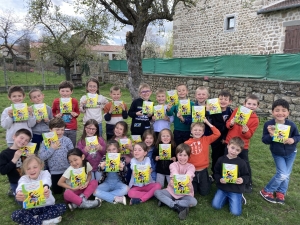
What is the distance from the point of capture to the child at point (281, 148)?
10.4 feet

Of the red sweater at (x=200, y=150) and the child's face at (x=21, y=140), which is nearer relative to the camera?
the child's face at (x=21, y=140)

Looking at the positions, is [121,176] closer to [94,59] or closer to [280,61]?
[280,61]

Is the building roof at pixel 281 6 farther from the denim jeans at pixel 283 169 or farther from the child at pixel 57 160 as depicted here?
the child at pixel 57 160

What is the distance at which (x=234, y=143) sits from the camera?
10.4ft

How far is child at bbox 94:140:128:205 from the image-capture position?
130 inches

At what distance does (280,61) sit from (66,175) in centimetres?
747

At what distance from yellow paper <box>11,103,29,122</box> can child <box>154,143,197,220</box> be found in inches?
89.5

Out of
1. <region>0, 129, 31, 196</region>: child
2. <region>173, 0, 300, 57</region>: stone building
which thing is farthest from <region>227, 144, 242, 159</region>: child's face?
<region>173, 0, 300, 57</region>: stone building

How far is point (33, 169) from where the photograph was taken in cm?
280

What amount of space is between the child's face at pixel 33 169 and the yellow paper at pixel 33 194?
272 mm

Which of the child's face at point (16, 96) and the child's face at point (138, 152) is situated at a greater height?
the child's face at point (16, 96)

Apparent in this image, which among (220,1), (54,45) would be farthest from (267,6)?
(54,45)

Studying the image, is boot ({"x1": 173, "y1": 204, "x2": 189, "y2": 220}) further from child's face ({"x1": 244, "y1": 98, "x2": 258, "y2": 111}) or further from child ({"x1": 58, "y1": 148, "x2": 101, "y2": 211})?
child's face ({"x1": 244, "y1": 98, "x2": 258, "y2": 111})

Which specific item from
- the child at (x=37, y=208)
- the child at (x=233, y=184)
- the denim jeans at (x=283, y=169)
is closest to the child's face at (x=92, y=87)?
the child at (x=37, y=208)
